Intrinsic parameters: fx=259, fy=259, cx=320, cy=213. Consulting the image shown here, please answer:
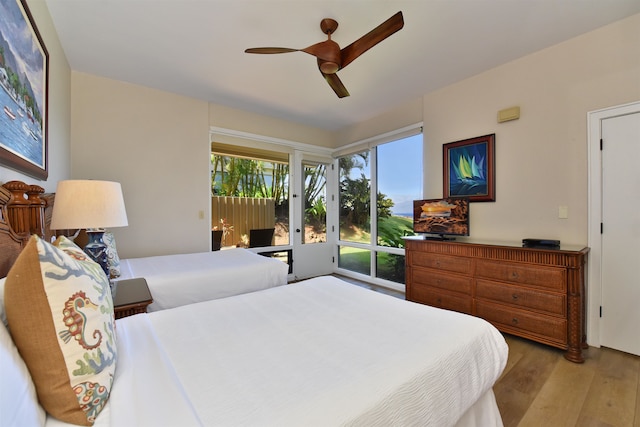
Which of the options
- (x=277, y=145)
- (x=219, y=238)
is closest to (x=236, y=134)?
(x=277, y=145)

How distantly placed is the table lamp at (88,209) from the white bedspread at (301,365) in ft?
A: 2.26

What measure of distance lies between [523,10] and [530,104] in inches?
36.0

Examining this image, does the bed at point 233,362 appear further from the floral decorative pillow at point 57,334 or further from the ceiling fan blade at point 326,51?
the ceiling fan blade at point 326,51

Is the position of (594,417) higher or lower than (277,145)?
lower

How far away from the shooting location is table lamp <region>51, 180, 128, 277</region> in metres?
1.52

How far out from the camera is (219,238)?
3686mm

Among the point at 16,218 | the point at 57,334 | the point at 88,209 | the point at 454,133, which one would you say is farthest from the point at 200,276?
the point at 454,133

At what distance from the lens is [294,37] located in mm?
2125

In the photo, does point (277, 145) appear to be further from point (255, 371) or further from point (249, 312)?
point (255, 371)

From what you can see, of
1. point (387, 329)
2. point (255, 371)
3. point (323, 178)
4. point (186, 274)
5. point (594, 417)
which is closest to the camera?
point (255, 371)

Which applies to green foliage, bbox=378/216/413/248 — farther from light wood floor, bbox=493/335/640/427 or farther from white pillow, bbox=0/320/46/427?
white pillow, bbox=0/320/46/427

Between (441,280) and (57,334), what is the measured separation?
287 cm

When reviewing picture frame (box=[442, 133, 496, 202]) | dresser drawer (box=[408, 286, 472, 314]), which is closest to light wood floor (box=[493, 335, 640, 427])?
dresser drawer (box=[408, 286, 472, 314])

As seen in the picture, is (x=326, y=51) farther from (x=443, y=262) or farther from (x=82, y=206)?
(x=443, y=262)
